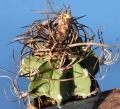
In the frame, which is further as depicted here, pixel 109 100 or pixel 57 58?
pixel 109 100

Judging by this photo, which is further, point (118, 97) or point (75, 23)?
point (118, 97)

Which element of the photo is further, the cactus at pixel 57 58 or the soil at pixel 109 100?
the soil at pixel 109 100

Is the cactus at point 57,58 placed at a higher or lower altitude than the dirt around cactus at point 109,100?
higher

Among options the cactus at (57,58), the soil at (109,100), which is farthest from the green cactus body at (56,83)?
the soil at (109,100)

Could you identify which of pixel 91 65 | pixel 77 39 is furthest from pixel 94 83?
pixel 77 39

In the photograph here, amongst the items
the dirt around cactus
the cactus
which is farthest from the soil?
the cactus

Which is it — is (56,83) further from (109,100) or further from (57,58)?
(109,100)

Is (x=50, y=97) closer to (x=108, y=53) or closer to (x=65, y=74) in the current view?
(x=65, y=74)

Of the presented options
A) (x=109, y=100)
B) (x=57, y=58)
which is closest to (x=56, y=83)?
(x=57, y=58)

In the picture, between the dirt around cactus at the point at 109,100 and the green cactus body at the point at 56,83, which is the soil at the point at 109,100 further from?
the green cactus body at the point at 56,83
